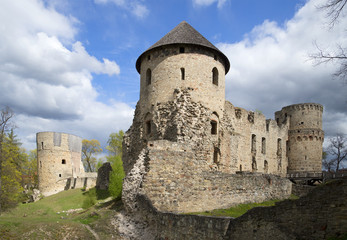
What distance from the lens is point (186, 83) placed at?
65.4ft

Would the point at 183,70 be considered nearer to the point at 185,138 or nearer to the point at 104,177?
the point at 185,138

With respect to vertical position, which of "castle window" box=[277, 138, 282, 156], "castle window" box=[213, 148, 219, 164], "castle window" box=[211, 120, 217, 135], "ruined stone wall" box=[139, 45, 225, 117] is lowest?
"castle window" box=[213, 148, 219, 164]

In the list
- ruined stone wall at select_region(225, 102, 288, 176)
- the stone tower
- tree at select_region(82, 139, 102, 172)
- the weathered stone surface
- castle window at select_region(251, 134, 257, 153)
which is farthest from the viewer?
tree at select_region(82, 139, 102, 172)

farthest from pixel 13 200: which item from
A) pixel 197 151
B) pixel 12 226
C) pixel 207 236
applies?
pixel 207 236

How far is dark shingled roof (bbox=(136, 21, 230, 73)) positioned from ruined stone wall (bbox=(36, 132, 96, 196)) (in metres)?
25.2

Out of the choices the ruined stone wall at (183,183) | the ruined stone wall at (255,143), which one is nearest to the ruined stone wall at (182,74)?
the ruined stone wall at (255,143)

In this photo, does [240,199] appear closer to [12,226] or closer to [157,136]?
[157,136]

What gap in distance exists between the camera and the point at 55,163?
1671 inches

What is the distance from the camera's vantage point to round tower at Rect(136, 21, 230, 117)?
20.0 metres

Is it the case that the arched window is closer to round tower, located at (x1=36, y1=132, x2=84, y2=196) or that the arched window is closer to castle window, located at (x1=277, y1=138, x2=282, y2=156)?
castle window, located at (x1=277, y1=138, x2=282, y2=156)

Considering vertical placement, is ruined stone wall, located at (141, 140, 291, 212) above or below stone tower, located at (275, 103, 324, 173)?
below

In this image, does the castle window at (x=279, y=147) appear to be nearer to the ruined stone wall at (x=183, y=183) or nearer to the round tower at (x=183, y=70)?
the round tower at (x=183, y=70)

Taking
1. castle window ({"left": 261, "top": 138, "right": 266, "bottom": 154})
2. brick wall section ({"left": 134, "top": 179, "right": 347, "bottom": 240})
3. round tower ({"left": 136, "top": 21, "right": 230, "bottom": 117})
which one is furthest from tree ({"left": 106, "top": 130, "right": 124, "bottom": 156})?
brick wall section ({"left": 134, "top": 179, "right": 347, "bottom": 240})

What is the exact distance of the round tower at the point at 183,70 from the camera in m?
20.0
